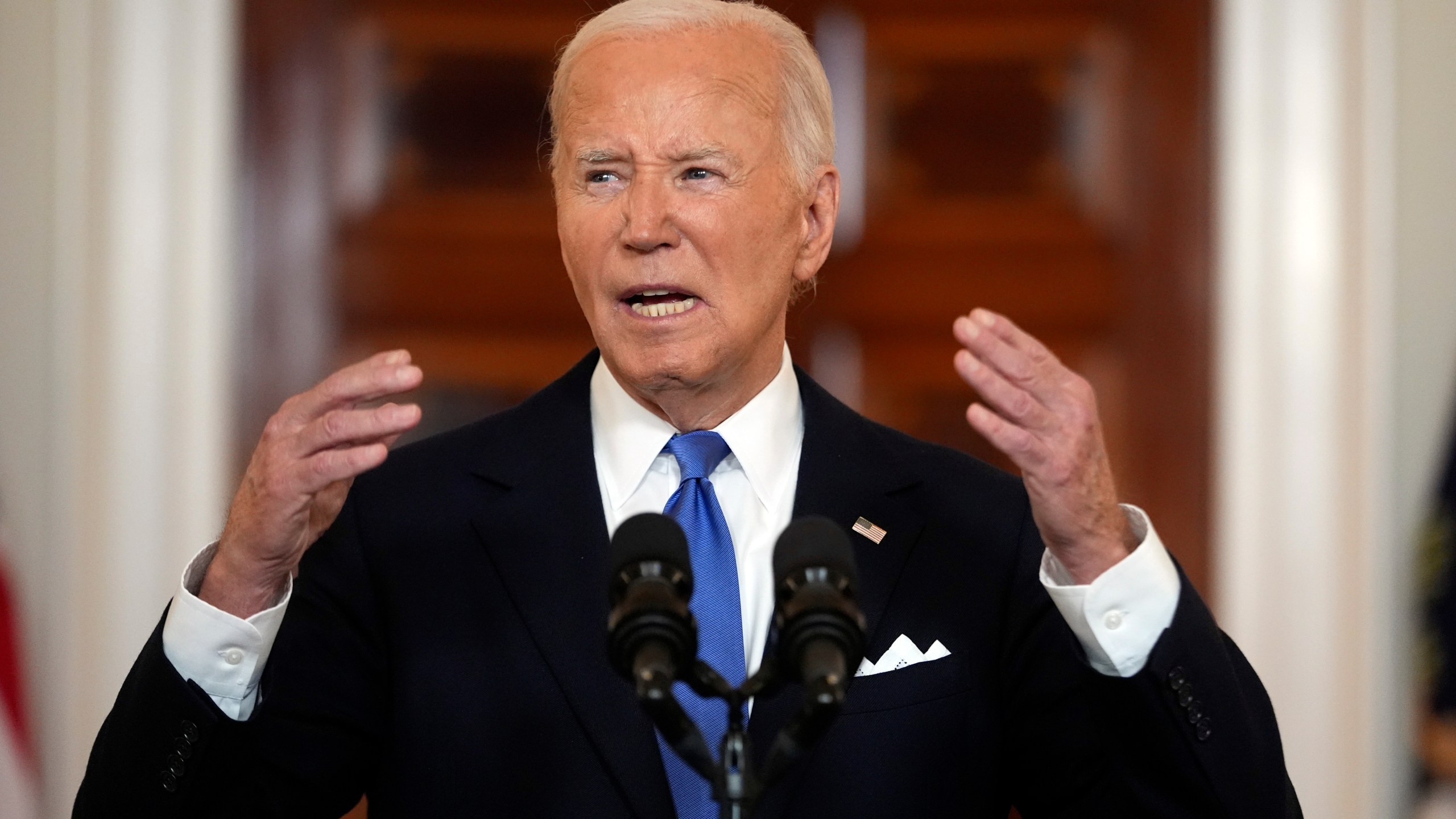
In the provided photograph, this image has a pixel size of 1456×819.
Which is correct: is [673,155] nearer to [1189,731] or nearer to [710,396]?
[710,396]

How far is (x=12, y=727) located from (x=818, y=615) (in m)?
2.15

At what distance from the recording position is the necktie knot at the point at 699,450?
1748 millimetres

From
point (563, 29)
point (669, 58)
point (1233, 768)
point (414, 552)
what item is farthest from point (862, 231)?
point (1233, 768)

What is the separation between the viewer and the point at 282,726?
1.60 metres

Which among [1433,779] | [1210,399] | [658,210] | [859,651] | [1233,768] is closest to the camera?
[859,651]

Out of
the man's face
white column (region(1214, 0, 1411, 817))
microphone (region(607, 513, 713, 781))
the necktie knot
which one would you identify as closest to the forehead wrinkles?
the man's face

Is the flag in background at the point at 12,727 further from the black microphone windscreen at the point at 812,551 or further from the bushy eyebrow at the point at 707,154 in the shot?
the black microphone windscreen at the point at 812,551

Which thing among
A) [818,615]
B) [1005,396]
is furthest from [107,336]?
[818,615]

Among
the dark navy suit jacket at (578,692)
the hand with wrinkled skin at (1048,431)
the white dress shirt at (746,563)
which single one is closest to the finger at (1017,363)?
the hand with wrinkled skin at (1048,431)

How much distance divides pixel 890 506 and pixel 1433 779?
1640 mm

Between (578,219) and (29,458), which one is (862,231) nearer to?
(578,219)

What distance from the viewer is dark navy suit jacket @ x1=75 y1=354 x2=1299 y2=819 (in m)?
1.47

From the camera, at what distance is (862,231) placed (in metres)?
3.22

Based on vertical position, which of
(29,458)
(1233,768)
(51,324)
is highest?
(51,324)
